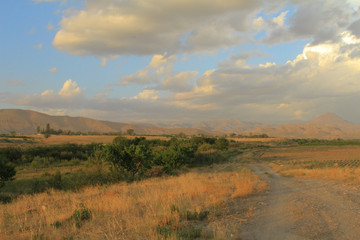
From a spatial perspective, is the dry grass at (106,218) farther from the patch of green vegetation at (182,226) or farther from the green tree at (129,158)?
the green tree at (129,158)

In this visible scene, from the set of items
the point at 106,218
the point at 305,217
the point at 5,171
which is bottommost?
the point at 5,171

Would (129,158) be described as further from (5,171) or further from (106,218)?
(106,218)

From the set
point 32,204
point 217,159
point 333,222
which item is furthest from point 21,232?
point 217,159

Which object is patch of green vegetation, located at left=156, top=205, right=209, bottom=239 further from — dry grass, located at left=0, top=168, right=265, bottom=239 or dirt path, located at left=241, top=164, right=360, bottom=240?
dirt path, located at left=241, top=164, right=360, bottom=240

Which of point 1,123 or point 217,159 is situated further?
point 1,123

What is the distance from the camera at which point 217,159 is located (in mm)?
46906

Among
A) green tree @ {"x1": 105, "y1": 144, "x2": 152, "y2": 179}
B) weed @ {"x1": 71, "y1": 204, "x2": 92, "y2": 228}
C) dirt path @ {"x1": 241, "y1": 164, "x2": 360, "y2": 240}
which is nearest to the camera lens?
dirt path @ {"x1": 241, "y1": 164, "x2": 360, "y2": 240}

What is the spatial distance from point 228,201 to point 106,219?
16.3ft

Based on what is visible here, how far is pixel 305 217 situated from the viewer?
8.00 metres

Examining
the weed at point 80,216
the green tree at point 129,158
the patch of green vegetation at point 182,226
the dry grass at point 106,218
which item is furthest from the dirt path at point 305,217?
the green tree at point 129,158

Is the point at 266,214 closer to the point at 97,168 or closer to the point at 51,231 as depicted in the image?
the point at 51,231

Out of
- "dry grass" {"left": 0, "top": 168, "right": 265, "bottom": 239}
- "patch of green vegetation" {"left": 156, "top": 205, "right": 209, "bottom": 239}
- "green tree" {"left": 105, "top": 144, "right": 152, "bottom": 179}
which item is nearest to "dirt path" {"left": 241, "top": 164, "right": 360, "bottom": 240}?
"patch of green vegetation" {"left": 156, "top": 205, "right": 209, "bottom": 239}

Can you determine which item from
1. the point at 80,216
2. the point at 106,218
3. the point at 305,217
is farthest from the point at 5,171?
the point at 305,217

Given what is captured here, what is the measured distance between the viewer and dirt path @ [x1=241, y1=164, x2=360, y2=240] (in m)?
6.44
